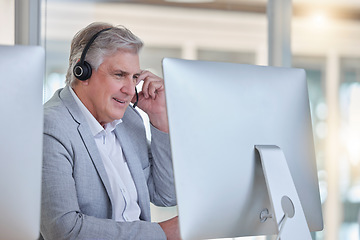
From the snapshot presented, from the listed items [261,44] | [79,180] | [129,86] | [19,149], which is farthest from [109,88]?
[261,44]

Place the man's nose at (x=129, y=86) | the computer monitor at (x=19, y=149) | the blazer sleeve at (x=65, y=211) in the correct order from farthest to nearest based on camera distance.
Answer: the man's nose at (x=129, y=86) < the blazer sleeve at (x=65, y=211) < the computer monitor at (x=19, y=149)

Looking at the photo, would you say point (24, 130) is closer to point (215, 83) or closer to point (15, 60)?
point (15, 60)

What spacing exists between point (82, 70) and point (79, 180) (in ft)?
1.29

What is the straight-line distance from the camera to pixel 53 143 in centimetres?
163

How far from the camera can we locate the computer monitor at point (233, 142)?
120cm

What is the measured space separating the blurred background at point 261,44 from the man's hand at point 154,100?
2.35 feet

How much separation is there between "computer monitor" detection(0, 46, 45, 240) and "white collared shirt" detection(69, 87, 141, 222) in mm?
706

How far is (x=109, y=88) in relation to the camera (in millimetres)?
1885

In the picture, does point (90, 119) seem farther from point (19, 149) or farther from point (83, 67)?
point (19, 149)

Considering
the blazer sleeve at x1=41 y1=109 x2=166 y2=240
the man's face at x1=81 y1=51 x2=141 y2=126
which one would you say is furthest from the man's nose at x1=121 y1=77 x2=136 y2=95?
the blazer sleeve at x1=41 y1=109 x2=166 y2=240

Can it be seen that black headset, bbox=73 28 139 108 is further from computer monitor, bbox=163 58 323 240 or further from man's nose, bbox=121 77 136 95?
computer monitor, bbox=163 58 323 240

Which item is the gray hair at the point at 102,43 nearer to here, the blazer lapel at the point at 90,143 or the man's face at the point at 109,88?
the man's face at the point at 109,88

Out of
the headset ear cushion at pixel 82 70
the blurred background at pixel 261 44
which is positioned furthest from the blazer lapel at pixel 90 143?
the blurred background at pixel 261 44

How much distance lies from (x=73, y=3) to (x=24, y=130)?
68.8 inches
